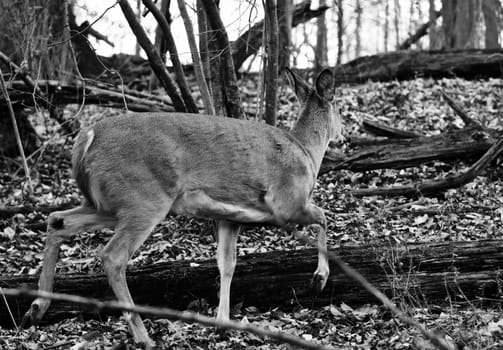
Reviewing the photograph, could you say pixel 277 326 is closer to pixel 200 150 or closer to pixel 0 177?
pixel 200 150

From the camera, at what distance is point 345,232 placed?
27.9ft

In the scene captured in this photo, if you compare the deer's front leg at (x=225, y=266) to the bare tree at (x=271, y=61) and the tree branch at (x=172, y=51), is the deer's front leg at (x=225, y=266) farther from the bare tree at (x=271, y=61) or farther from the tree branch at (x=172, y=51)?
the bare tree at (x=271, y=61)

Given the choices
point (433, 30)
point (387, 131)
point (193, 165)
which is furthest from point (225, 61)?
point (433, 30)

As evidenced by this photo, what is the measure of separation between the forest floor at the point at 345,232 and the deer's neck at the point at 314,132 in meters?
1.03

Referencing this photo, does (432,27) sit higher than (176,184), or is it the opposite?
(432,27)

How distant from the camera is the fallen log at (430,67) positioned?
1547 cm

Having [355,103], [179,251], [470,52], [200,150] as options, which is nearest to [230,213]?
[200,150]

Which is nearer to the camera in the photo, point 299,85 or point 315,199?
point 299,85

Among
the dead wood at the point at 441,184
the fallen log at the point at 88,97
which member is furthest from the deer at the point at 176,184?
the fallen log at the point at 88,97

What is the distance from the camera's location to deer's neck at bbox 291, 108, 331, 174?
7691 mm

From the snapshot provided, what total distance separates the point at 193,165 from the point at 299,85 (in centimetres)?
207

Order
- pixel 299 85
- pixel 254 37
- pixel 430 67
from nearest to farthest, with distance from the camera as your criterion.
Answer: pixel 299 85
pixel 254 37
pixel 430 67

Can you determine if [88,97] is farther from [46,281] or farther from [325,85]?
[46,281]

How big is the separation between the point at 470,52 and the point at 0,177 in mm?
9497
